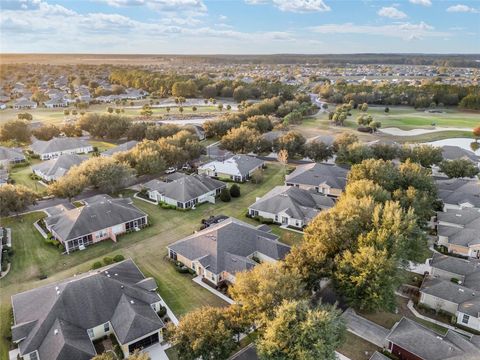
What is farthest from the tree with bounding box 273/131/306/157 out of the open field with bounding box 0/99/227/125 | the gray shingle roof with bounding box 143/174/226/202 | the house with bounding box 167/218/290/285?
the open field with bounding box 0/99/227/125

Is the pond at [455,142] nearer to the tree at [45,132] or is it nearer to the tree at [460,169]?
the tree at [460,169]

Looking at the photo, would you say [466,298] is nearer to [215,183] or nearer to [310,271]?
[310,271]

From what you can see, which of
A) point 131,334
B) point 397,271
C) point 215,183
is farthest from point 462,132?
point 131,334

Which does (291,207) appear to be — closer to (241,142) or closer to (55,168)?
(241,142)

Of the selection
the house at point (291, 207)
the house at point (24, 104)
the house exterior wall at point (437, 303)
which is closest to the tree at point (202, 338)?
the house exterior wall at point (437, 303)

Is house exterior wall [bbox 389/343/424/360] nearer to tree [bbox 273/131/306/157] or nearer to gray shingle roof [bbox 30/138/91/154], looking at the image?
tree [bbox 273/131/306/157]

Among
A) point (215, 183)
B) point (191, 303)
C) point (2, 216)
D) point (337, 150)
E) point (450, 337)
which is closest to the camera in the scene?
point (450, 337)
